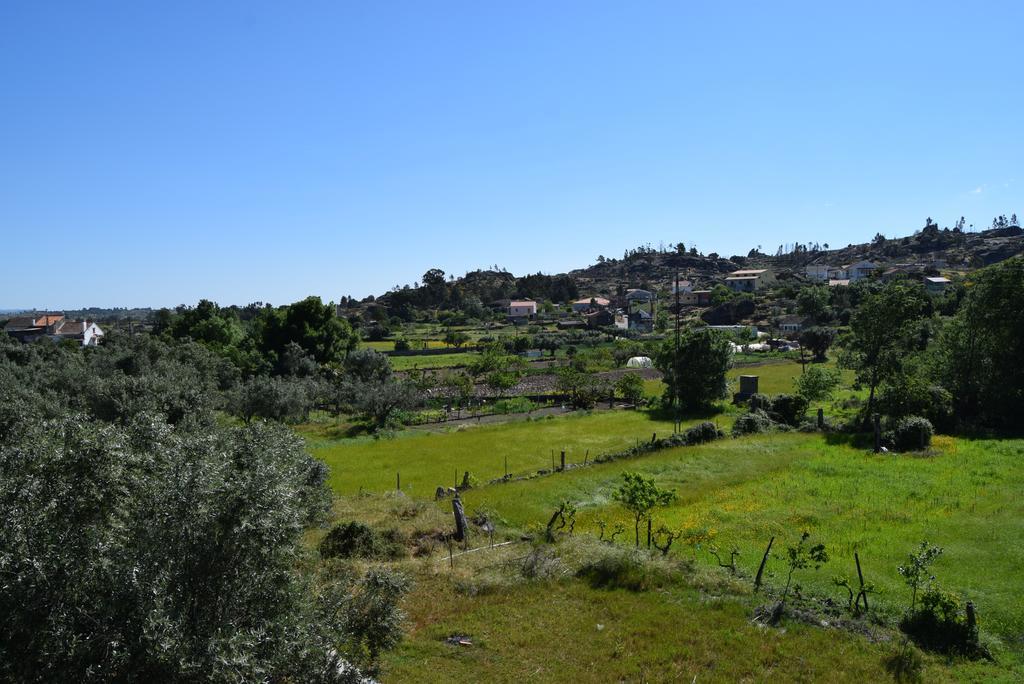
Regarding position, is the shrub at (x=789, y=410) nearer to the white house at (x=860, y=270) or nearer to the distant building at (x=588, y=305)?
the distant building at (x=588, y=305)

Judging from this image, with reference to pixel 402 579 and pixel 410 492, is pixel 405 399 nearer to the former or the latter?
pixel 410 492

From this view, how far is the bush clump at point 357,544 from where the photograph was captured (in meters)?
20.6

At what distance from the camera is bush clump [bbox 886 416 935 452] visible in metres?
34.8

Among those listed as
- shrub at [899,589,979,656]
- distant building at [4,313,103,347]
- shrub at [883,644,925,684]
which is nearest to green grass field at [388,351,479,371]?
distant building at [4,313,103,347]

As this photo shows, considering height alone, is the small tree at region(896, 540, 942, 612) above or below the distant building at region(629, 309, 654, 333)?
below

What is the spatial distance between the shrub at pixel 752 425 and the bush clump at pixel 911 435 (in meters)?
7.87

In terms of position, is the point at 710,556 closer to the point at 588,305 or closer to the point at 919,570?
the point at 919,570

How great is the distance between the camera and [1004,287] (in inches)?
1642

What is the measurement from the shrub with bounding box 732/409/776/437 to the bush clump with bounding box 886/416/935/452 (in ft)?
25.8

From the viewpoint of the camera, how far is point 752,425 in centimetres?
4238

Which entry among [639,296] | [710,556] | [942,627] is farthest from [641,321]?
[942,627]

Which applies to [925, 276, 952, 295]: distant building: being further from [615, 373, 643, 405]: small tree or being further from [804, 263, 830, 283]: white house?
[615, 373, 643, 405]: small tree

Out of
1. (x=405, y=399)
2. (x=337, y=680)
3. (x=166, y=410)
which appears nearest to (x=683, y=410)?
(x=405, y=399)

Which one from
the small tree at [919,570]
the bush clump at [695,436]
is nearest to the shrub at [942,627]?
the small tree at [919,570]
